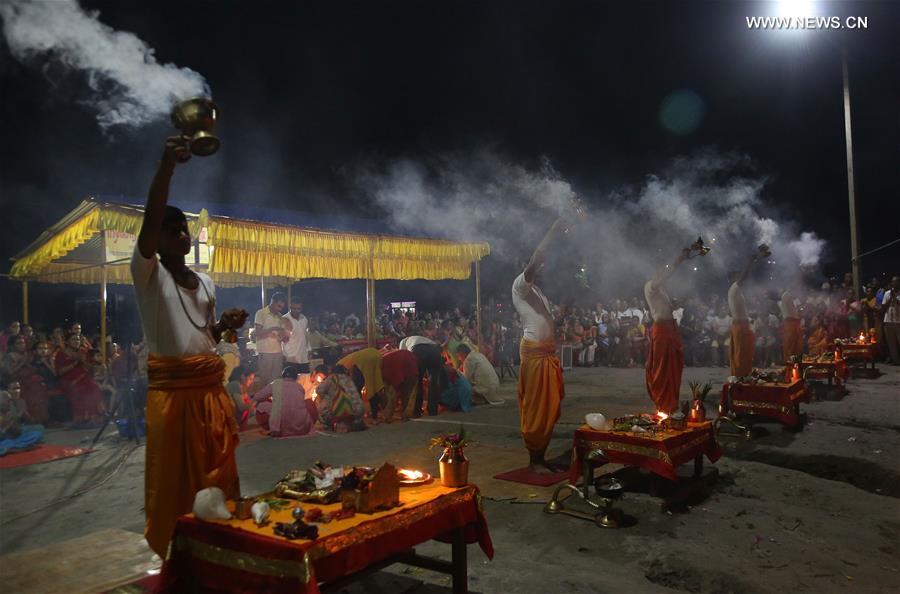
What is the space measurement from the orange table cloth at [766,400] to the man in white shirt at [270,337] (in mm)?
6995

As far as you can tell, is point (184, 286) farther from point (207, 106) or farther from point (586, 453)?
point (586, 453)

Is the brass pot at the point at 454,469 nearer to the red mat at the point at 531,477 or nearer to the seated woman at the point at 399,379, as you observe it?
the red mat at the point at 531,477

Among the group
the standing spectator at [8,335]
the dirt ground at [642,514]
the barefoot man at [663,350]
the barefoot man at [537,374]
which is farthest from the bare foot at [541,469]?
the standing spectator at [8,335]

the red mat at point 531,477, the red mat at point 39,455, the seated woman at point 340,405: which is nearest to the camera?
the red mat at point 531,477

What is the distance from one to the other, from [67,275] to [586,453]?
13.8m

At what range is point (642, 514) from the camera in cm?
495

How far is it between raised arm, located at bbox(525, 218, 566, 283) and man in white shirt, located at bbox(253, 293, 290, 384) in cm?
545

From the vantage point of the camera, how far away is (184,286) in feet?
9.59

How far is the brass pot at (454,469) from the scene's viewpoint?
10.7 ft

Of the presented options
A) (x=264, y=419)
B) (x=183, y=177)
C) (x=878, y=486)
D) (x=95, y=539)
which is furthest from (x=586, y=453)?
(x=183, y=177)

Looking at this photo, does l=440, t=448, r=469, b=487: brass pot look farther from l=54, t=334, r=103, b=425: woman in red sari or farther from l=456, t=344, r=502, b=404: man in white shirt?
l=54, t=334, r=103, b=425: woman in red sari

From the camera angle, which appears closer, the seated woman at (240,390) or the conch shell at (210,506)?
the conch shell at (210,506)

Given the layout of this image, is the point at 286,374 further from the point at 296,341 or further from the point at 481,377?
the point at 481,377

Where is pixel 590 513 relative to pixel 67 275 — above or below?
below
